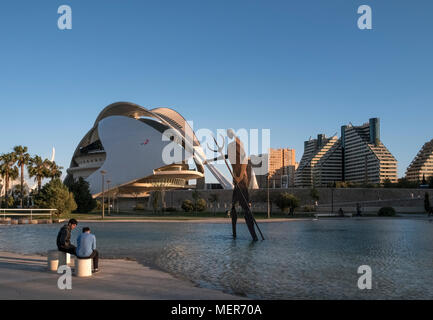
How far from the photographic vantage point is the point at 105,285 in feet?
25.0

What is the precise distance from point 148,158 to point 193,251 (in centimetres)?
5914

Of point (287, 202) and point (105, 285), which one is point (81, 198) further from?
point (105, 285)

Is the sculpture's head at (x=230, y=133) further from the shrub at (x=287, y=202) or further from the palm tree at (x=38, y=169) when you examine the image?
the palm tree at (x=38, y=169)

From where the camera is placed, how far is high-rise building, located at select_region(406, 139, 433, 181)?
14238 cm

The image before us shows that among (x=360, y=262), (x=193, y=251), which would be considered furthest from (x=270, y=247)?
(x=360, y=262)

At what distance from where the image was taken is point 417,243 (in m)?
17.0

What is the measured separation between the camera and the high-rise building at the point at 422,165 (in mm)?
142375

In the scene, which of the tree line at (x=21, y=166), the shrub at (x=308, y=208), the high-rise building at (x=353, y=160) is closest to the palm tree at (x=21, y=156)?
the tree line at (x=21, y=166)

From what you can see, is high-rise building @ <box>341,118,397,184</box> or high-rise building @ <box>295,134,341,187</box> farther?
high-rise building @ <box>295,134,341,187</box>

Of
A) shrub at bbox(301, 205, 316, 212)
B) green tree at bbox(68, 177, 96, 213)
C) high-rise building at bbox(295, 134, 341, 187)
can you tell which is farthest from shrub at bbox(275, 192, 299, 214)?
high-rise building at bbox(295, 134, 341, 187)

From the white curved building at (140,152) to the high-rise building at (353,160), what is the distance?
7597 cm

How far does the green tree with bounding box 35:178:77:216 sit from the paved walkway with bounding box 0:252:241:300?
107 ft

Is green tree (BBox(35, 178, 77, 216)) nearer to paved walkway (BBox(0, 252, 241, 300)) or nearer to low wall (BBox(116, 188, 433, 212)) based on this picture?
A: low wall (BBox(116, 188, 433, 212))
